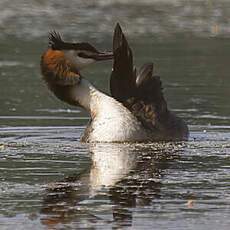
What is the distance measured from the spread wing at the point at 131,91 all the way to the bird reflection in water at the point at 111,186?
61 centimetres

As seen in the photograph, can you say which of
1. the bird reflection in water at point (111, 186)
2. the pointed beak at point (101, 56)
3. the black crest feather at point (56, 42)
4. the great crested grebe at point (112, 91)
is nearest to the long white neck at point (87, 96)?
the great crested grebe at point (112, 91)

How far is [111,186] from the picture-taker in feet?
27.5

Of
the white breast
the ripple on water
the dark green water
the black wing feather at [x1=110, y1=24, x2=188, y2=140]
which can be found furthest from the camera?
the black wing feather at [x1=110, y1=24, x2=188, y2=140]

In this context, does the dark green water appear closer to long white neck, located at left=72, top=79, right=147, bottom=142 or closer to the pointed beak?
long white neck, located at left=72, top=79, right=147, bottom=142

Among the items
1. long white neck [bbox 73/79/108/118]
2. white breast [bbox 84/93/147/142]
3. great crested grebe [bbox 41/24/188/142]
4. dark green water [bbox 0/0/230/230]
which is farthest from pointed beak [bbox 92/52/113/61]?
dark green water [bbox 0/0/230/230]

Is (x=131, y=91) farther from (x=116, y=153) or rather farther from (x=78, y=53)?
(x=116, y=153)

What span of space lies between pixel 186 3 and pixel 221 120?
15840mm

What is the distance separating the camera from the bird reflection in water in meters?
7.31

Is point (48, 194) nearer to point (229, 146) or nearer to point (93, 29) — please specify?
point (229, 146)

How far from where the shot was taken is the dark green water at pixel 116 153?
7.37 metres

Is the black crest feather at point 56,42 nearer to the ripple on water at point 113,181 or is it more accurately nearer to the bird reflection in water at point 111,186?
the ripple on water at point 113,181

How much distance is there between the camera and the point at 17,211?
7.46m

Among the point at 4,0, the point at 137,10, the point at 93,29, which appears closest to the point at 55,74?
the point at 93,29

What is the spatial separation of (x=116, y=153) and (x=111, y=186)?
5.57 ft
